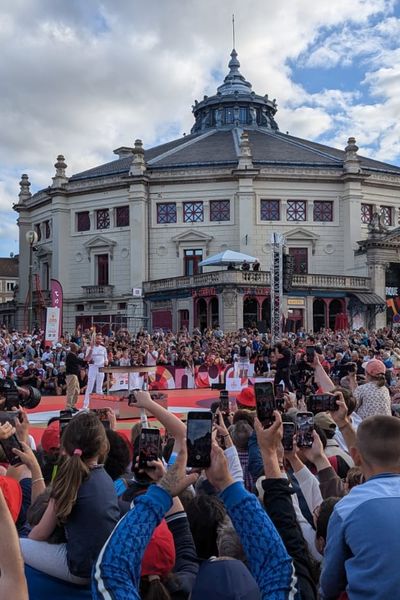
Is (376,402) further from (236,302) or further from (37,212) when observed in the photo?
(37,212)

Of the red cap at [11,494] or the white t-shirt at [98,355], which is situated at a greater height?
the white t-shirt at [98,355]

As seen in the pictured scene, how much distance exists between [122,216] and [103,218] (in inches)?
81.8

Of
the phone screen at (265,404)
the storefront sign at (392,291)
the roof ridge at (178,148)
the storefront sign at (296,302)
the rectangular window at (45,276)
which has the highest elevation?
the roof ridge at (178,148)

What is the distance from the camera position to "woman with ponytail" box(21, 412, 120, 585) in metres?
3.46

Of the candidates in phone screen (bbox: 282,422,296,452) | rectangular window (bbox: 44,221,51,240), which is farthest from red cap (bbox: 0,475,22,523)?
rectangular window (bbox: 44,221,51,240)

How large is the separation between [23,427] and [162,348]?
2393 cm

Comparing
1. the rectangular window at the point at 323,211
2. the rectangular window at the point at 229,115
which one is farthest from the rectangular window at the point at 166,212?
the rectangular window at the point at 229,115

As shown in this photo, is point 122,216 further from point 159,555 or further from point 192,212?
point 159,555

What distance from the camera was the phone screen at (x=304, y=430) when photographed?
4.50 metres

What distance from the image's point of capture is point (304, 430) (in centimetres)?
450

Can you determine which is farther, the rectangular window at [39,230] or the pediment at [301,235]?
the rectangular window at [39,230]

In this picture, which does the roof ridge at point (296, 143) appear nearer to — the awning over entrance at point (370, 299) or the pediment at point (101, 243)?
the awning over entrance at point (370, 299)

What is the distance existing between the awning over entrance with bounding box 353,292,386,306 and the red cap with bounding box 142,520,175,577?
143 ft

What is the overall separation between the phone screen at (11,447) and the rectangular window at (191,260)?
44.8 metres
